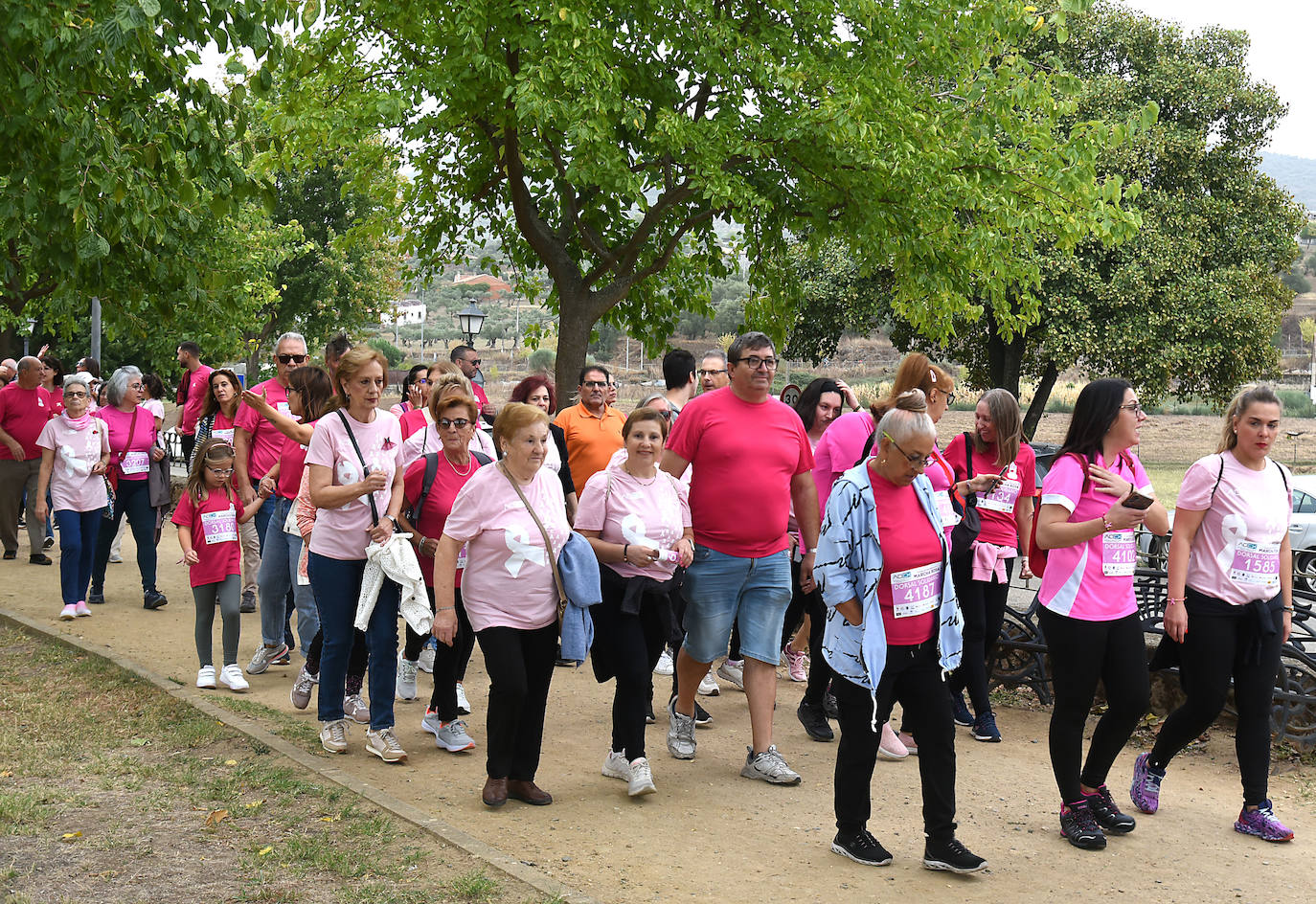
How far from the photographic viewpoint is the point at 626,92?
14.0 m

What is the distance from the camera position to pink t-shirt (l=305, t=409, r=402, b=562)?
6.01 metres

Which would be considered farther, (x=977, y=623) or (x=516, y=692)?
(x=977, y=623)

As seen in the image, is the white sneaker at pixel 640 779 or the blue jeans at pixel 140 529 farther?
the blue jeans at pixel 140 529

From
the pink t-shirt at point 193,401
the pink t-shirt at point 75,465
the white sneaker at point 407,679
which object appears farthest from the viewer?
the pink t-shirt at point 193,401

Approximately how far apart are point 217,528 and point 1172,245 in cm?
2540

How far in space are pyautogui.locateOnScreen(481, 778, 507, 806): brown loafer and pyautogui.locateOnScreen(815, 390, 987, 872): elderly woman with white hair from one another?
5.08 feet

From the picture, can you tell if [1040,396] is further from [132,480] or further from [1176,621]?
[1176,621]

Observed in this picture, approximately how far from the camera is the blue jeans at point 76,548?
980 centimetres

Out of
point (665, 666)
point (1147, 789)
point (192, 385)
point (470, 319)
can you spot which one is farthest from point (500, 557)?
point (470, 319)

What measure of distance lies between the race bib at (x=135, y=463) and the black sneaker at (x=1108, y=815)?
26.4 ft

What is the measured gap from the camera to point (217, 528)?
7.58 meters

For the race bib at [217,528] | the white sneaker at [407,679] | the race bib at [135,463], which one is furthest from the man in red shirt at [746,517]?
the race bib at [135,463]

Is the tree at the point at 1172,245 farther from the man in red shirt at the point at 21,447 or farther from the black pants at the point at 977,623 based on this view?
the black pants at the point at 977,623

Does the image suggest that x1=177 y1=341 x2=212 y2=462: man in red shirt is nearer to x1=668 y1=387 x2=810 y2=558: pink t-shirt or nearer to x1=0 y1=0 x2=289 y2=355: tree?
x1=0 y1=0 x2=289 y2=355: tree
